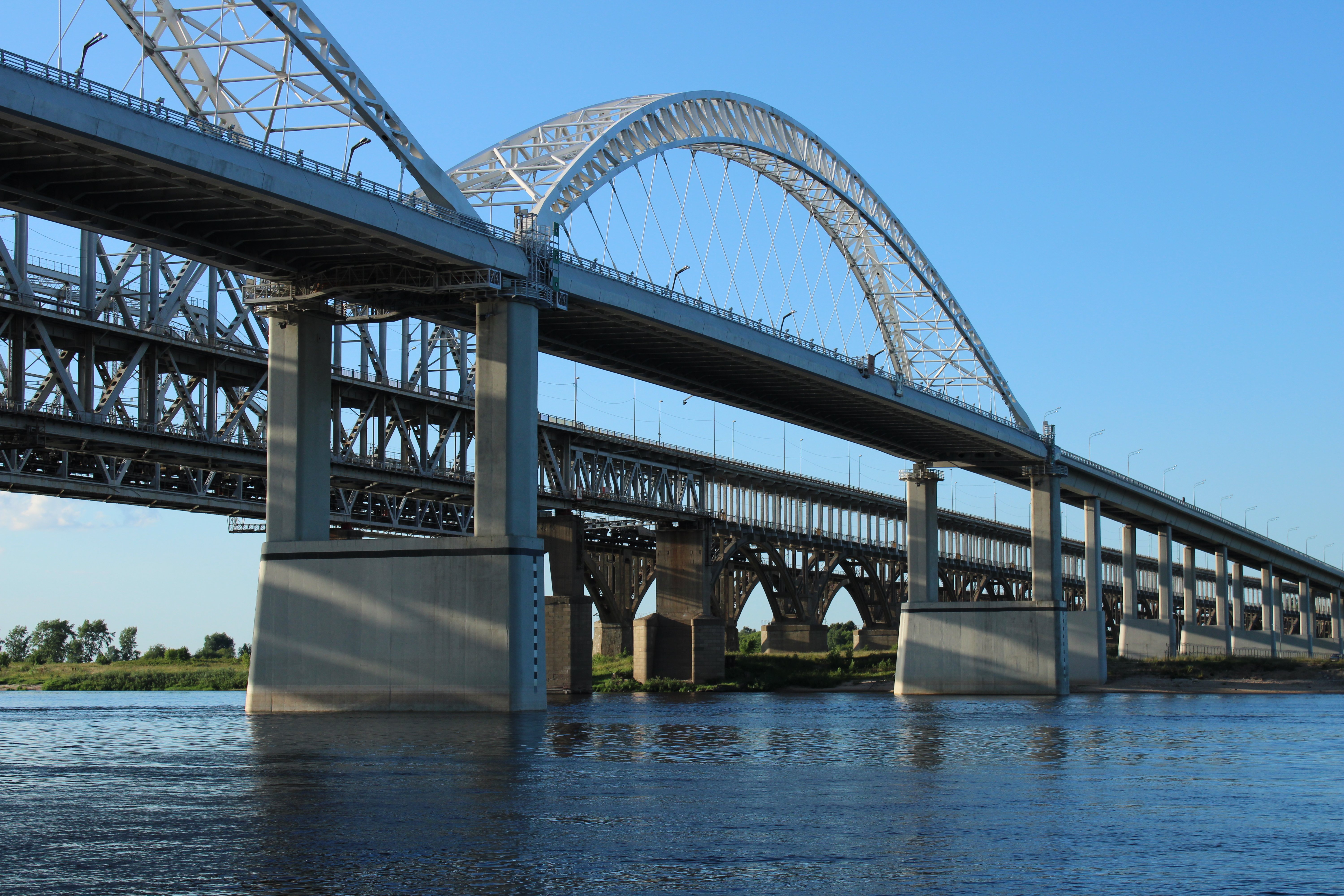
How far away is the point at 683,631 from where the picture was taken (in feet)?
322

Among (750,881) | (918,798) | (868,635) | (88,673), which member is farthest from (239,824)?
(88,673)

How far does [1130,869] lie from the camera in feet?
63.0

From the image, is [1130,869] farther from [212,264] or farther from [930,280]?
[930,280]

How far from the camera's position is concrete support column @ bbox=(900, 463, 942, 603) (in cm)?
9269

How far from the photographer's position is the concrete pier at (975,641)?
292 ft

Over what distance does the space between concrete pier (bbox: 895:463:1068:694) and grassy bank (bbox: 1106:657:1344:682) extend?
50.4ft

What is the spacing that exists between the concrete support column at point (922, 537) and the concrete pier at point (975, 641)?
0.07 metres

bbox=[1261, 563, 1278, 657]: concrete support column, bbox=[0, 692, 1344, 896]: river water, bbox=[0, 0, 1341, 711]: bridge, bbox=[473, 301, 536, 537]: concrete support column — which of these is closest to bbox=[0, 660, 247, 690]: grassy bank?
bbox=[0, 0, 1341, 711]: bridge

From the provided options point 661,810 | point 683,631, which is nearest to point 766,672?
point 683,631

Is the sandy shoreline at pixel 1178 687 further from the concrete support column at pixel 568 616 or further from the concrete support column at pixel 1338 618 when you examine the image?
the concrete support column at pixel 1338 618

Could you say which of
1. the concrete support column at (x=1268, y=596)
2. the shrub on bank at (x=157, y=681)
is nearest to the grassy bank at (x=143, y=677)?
the shrub on bank at (x=157, y=681)

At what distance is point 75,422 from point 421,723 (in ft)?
86.6

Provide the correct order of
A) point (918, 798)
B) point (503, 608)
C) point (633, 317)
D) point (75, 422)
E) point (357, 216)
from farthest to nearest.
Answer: point (75, 422) < point (633, 317) < point (503, 608) < point (357, 216) < point (918, 798)

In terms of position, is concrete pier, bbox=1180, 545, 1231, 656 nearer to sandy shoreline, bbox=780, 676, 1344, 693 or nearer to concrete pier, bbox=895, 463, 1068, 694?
sandy shoreline, bbox=780, 676, 1344, 693
